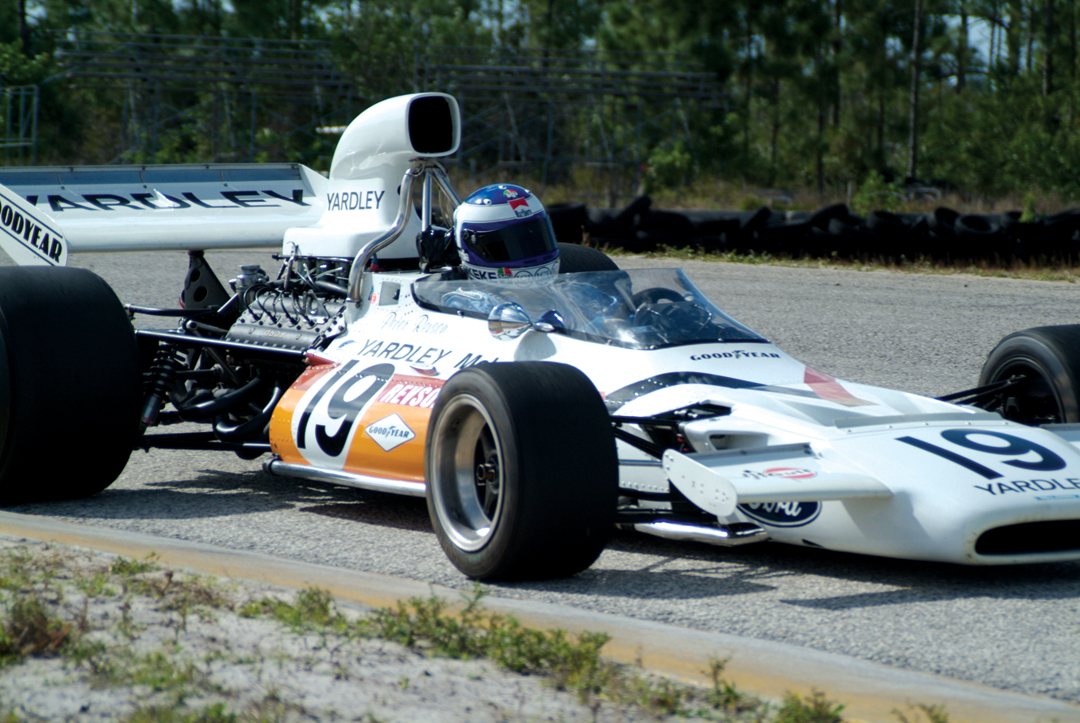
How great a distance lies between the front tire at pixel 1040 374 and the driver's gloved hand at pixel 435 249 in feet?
8.91

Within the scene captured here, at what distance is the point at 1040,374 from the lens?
5301 millimetres

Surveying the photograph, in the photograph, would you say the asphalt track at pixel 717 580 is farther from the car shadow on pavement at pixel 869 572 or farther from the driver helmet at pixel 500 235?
the driver helmet at pixel 500 235

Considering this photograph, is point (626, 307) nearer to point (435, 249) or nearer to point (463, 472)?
point (463, 472)

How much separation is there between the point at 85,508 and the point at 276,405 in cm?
98

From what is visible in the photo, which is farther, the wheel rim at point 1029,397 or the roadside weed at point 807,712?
the wheel rim at point 1029,397

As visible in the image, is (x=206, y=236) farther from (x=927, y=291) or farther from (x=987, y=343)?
(x=927, y=291)

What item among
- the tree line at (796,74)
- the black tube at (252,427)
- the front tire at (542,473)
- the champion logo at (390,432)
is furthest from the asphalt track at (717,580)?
the tree line at (796,74)

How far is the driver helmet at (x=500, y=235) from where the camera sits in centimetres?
588

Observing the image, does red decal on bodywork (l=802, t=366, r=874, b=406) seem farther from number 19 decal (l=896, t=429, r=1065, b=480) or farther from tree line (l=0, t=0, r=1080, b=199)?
tree line (l=0, t=0, r=1080, b=199)

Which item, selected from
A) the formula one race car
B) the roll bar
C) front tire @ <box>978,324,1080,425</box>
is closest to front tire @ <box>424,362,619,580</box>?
the formula one race car

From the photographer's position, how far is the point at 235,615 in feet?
10.9

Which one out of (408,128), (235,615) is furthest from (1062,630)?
(408,128)

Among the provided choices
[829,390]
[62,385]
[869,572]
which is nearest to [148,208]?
[62,385]

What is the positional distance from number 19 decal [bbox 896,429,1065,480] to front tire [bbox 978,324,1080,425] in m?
1.10
